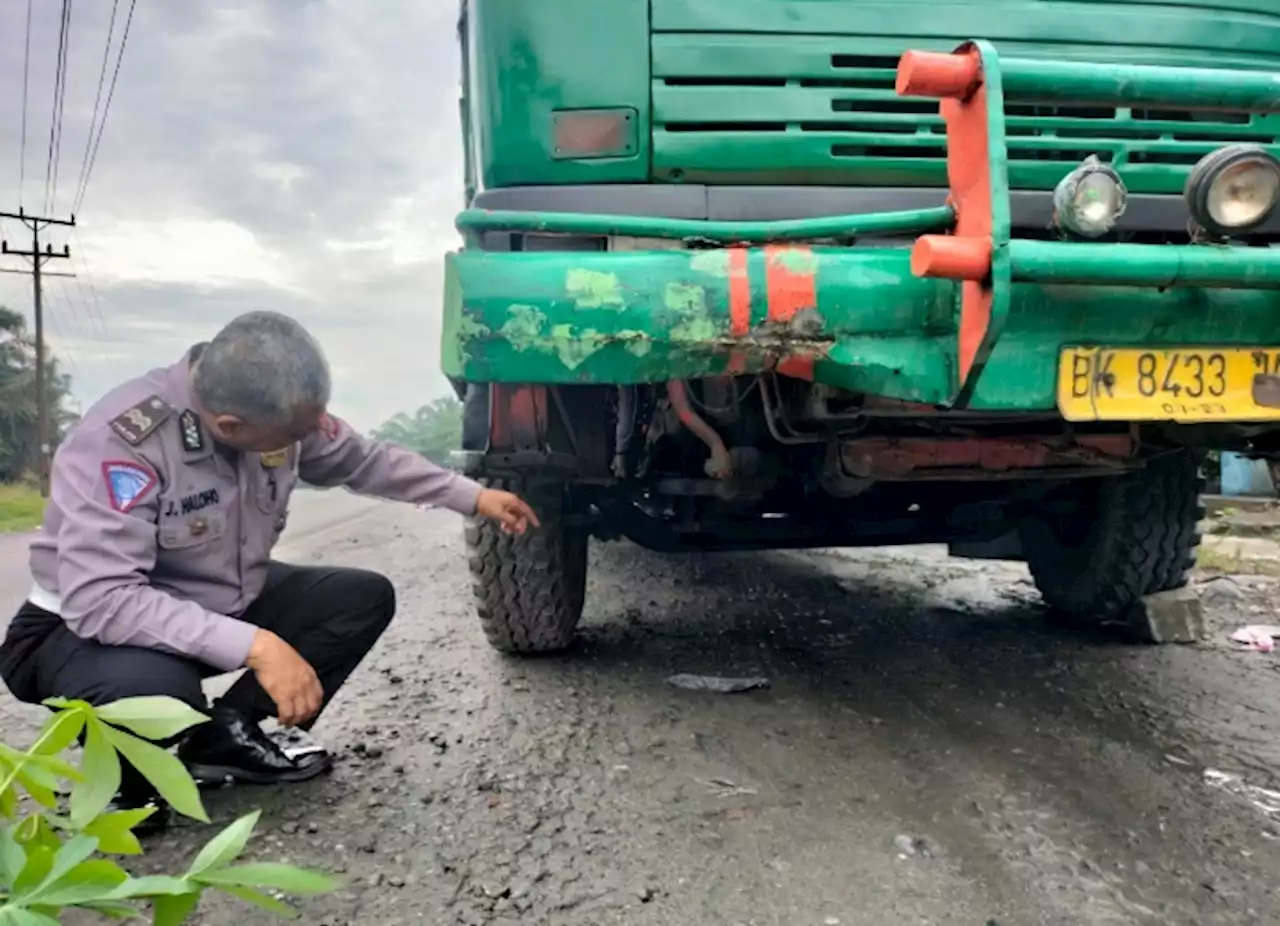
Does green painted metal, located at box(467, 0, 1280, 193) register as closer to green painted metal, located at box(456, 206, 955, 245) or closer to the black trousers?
green painted metal, located at box(456, 206, 955, 245)

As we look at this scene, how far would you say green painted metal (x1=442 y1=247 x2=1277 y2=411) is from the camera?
1.97 metres

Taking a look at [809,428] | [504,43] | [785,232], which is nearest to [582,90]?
[504,43]

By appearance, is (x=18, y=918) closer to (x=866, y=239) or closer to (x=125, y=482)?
(x=125, y=482)

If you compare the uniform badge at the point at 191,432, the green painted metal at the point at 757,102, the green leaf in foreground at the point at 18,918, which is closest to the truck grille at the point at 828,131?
the green painted metal at the point at 757,102

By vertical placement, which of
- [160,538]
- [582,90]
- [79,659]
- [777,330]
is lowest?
[79,659]

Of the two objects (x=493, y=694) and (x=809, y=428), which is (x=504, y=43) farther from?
(x=493, y=694)

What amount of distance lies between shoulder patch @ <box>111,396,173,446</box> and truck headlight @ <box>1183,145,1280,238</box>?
202 cm

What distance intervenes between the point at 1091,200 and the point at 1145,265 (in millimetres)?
159

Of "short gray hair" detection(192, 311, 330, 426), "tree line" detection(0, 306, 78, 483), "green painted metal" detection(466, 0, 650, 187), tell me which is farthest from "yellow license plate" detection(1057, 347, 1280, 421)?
"tree line" detection(0, 306, 78, 483)

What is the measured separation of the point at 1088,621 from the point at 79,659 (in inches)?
130

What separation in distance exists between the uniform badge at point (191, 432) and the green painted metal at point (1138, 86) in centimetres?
170

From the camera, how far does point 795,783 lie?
7.66ft

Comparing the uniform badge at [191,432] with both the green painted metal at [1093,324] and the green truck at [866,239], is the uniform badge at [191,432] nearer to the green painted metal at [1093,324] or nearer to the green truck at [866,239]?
the green truck at [866,239]

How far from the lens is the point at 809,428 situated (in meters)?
2.62
